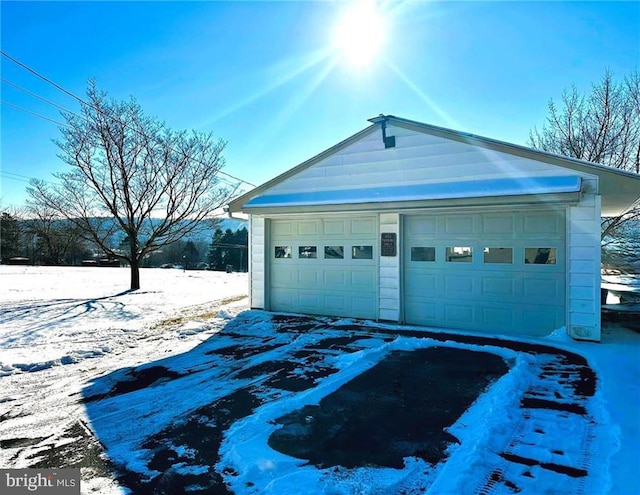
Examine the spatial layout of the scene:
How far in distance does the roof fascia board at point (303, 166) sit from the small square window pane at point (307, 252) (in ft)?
5.80

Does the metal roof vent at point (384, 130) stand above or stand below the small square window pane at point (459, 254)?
above

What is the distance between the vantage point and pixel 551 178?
657cm

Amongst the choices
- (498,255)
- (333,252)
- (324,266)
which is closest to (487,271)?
(498,255)

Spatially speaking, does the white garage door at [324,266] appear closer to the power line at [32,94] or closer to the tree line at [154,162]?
the tree line at [154,162]

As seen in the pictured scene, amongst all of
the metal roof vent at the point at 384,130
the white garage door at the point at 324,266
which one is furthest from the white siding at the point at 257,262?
the metal roof vent at the point at 384,130

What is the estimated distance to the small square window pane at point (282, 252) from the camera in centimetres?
951

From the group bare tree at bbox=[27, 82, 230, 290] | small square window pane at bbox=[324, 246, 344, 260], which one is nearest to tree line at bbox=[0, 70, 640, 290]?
bare tree at bbox=[27, 82, 230, 290]

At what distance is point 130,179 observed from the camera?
13.5m

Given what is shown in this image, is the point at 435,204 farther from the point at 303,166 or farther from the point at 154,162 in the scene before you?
the point at 154,162

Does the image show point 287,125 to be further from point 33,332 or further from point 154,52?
point 33,332

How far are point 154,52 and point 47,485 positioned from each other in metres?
10.7

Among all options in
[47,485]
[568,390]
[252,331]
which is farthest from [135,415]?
[568,390]

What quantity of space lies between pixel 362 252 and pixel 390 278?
0.91m

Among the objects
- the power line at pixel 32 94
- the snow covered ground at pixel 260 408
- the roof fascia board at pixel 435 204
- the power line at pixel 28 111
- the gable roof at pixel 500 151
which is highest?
the power line at pixel 32 94
